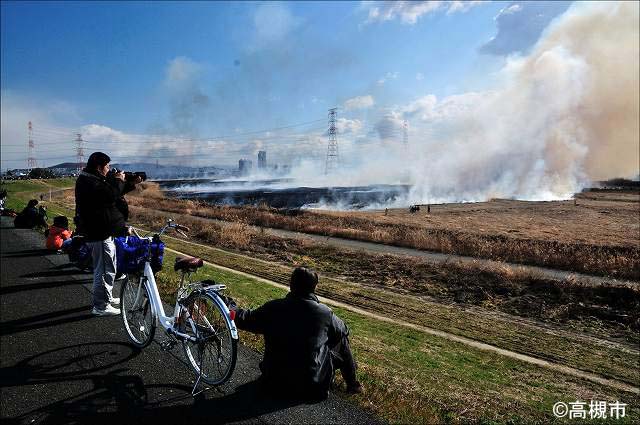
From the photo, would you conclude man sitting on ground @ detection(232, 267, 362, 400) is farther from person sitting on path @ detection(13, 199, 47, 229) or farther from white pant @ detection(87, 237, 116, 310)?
person sitting on path @ detection(13, 199, 47, 229)

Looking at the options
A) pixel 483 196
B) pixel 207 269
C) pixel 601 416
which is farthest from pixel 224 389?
pixel 483 196

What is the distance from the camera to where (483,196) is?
8600 centimetres

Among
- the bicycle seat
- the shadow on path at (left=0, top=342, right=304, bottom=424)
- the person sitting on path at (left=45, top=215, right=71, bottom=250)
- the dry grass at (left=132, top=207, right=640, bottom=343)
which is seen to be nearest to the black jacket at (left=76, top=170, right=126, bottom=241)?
the shadow on path at (left=0, top=342, right=304, bottom=424)

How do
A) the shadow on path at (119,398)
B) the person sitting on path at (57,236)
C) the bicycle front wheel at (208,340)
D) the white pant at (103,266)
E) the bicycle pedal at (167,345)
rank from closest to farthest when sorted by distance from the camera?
the shadow on path at (119,398)
the bicycle front wheel at (208,340)
the bicycle pedal at (167,345)
the white pant at (103,266)
the person sitting on path at (57,236)

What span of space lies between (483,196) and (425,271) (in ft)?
241

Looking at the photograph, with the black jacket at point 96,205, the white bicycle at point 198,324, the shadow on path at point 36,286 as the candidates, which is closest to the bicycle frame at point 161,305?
the white bicycle at point 198,324

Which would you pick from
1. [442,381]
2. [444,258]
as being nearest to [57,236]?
[442,381]

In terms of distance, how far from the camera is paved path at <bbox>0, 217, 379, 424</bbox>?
405 centimetres

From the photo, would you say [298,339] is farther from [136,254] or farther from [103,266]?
[103,266]

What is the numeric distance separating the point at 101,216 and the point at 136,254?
3.41 feet

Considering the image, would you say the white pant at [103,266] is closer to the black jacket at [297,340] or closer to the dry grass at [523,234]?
the black jacket at [297,340]

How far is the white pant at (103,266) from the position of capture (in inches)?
252

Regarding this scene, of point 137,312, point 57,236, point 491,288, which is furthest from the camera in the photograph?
point 491,288

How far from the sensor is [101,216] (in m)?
6.21
